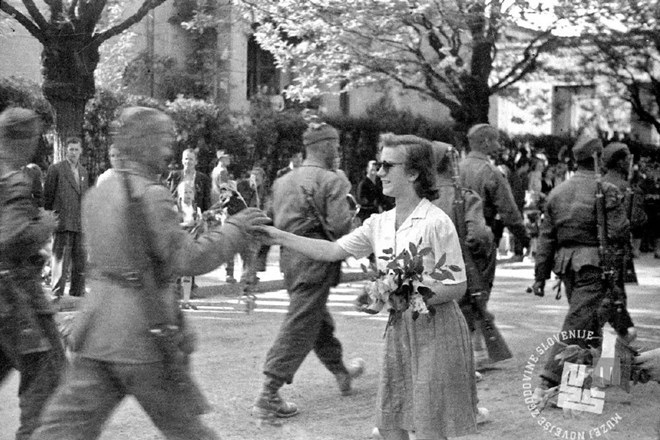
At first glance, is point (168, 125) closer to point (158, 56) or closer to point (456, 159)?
point (456, 159)

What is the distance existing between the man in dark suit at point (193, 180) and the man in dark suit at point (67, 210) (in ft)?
3.58

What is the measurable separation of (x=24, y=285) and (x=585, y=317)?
12.8ft

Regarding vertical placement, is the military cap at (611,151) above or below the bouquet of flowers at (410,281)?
above

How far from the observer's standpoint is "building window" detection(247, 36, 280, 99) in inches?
1241

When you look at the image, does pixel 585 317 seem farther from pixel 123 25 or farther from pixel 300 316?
pixel 123 25

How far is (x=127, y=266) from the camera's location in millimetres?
4180

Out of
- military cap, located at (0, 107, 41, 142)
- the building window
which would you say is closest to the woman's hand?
military cap, located at (0, 107, 41, 142)

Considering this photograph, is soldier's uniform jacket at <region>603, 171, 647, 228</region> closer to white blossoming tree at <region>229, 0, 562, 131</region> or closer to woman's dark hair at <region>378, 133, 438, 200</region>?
woman's dark hair at <region>378, 133, 438, 200</region>

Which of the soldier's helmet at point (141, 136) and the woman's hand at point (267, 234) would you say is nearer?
the soldier's helmet at point (141, 136)

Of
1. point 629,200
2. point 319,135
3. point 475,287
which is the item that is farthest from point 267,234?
point 629,200

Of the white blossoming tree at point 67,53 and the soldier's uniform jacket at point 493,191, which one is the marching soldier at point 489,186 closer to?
the soldier's uniform jacket at point 493,191

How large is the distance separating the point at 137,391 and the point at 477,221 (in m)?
4.18

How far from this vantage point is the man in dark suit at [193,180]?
13008 millimetres

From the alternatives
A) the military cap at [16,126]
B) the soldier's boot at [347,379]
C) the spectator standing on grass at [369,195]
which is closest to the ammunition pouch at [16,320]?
the military cap at [16,126]
